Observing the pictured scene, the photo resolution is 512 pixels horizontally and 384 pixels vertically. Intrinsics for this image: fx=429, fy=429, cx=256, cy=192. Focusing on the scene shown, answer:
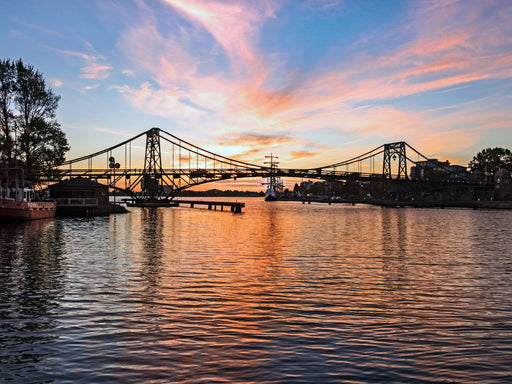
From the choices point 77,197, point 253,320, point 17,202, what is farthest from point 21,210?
point 253,320

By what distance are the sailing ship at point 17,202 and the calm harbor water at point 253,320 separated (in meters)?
29.1

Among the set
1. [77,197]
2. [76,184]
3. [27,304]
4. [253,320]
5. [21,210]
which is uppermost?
[76,184]

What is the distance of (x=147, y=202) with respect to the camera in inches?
5212

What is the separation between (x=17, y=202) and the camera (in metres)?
52.1

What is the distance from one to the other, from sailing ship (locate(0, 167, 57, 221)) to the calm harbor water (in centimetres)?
2908

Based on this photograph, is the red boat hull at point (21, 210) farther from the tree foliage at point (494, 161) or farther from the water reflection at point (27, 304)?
the tree foliage at point (494, 161)

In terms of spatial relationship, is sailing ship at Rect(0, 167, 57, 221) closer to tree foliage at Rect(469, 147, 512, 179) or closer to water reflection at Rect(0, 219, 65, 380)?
water reflection at Rect(0, 219, 65, 380)

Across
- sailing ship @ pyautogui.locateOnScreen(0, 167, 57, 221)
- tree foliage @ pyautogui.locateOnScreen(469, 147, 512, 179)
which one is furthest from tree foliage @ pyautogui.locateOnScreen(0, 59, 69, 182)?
tree foliage @ pyautogui.locateOnScreen(469, 147, 512, 179)

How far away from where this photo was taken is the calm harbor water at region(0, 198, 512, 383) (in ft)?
29.5

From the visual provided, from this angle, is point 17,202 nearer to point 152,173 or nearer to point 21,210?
point 21,210

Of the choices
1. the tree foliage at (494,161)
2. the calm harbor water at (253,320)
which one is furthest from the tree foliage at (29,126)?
the tree foliage at (494,161)

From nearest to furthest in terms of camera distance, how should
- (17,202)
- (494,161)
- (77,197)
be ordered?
(17,202) < (77,197) < (494,161)

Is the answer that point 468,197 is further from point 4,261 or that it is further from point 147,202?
point 4,261

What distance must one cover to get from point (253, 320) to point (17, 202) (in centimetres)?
4888
